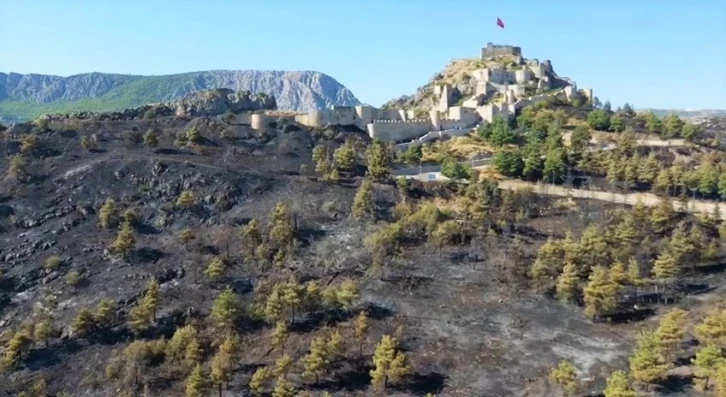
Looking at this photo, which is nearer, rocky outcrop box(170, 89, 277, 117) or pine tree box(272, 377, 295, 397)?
pine tree box(272, 377, 295, 397)

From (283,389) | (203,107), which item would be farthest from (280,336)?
(203,107)

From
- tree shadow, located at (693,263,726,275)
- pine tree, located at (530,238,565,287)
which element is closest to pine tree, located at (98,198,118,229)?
pine tree, located at (530,238,565,287)

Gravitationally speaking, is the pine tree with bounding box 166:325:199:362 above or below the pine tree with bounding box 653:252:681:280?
below

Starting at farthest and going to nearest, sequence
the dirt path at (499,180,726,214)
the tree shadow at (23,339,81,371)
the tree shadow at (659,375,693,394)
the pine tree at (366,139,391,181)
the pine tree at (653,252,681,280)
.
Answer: the pine tree at (366,139,391,181) → the dirt path at (499,180,726,214) → the pine tree at (653,252,681,280) → the tree shadow at (23,339,81,371) → the tree shadow at (659,375,693,394)

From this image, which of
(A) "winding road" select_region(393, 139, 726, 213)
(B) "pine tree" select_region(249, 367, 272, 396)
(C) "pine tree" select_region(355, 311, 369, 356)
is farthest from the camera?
(A) "winding road" select_region(393, 139, 726, 213)

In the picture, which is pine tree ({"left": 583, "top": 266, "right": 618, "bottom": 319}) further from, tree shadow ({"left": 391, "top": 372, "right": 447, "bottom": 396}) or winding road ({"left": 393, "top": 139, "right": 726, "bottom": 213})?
winding road ({"left": 393, "top": 139, "right": 726, "bottom": 213})

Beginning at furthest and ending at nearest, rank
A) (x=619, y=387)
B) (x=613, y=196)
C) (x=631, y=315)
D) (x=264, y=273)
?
(x=613, y=196)
(x=264, y=273)
(x=631, y=315)
(x=619, y=387)

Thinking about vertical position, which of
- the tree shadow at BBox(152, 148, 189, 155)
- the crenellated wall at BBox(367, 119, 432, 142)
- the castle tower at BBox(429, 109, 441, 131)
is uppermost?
the castle tower at BBox(429, 109, 441, 131)

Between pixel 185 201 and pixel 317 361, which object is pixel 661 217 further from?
pixel 185 201
